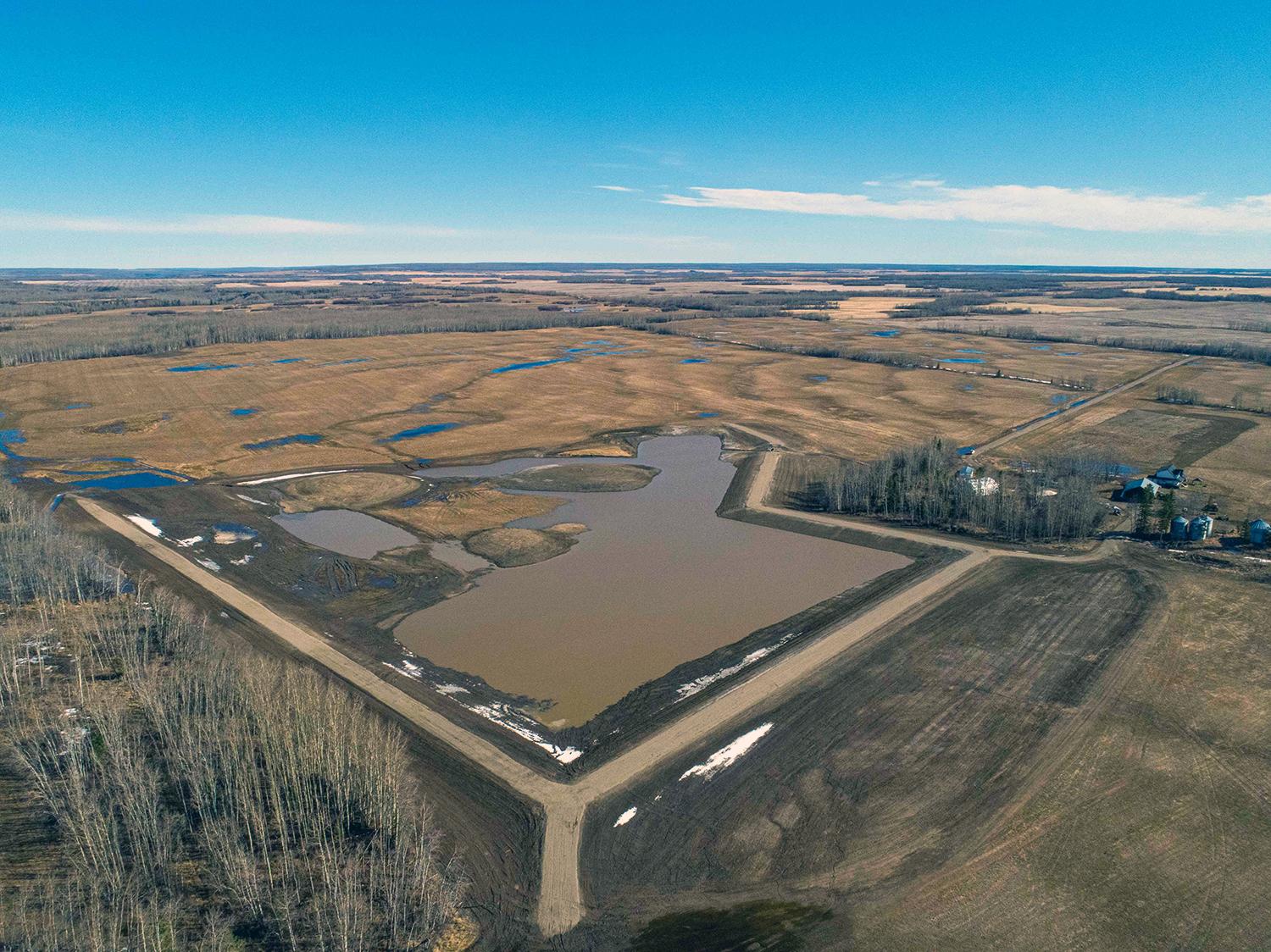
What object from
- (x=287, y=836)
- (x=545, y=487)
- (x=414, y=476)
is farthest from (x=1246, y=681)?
(x=414, y=476)

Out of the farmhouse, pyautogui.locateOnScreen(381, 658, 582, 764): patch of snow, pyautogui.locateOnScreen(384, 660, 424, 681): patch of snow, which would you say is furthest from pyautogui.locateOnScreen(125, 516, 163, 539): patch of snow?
the farmhouse

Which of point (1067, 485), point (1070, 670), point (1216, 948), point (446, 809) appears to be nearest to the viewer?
point (1216, 948)

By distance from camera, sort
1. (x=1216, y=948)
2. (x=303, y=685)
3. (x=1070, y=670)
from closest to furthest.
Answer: (x=1216, y=948) → (x=303, y=685) → (x=1070, y=670)

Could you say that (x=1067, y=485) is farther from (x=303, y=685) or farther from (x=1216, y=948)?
(x=303, y=685)

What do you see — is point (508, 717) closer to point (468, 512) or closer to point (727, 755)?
point (727, 755)

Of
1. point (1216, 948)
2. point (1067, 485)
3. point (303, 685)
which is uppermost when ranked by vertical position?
point (1067, 485)

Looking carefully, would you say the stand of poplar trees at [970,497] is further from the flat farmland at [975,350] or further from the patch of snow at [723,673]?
the flat farmland at [975,350]

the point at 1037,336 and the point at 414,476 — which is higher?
the point at 1037,336

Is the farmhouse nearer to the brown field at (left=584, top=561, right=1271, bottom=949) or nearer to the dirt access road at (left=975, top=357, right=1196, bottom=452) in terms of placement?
the dirt access road at (left=975, top=357, right=1196, bottom=452)

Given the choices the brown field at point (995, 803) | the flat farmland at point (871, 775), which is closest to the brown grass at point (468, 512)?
the flat farmland at point (871, 775)
